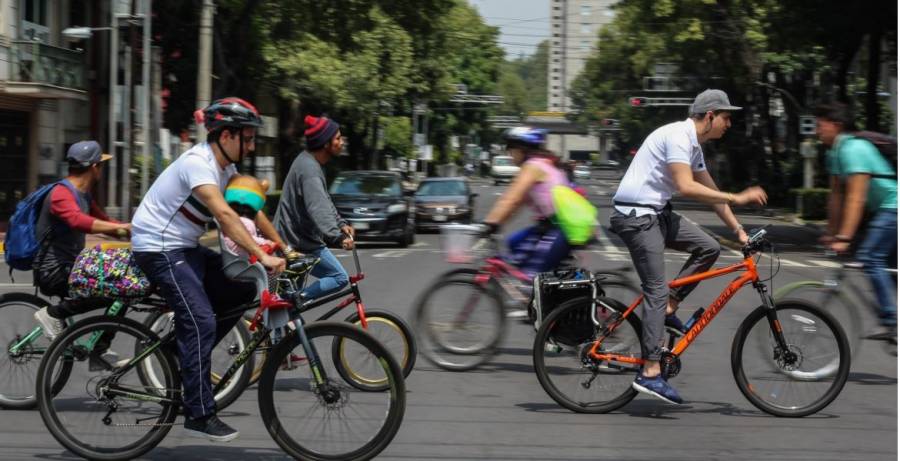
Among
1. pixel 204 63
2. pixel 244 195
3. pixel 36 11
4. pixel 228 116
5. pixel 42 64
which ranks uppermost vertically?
pixel 36 11

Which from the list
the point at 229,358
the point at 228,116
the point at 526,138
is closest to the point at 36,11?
the point at 526,138

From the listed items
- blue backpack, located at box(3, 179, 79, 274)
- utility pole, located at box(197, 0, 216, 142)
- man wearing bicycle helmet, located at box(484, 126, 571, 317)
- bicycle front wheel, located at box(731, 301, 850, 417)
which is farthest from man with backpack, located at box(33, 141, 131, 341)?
utility pole, located at box(197, 0, 216, 142)

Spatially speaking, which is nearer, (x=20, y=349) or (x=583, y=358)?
(x=20, y=349)

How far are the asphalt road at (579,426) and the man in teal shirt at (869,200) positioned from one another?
1.91 ft

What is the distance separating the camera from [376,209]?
24.4m

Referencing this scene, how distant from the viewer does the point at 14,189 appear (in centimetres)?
2884

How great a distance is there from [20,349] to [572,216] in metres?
3.48

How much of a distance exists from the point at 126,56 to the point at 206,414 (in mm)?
27256

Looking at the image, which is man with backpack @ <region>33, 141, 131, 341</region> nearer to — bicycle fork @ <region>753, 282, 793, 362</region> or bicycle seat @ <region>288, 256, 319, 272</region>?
bicycle seat @ <region>288, 256, 319, 272</region>

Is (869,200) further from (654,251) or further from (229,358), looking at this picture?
(229,358)

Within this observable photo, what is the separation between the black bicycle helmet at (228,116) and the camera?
5.49m

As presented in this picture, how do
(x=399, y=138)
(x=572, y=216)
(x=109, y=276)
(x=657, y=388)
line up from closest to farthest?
(x=109, y=276)
(x=657, y=388)
(x=572, y=216)
(x=399, y=138)

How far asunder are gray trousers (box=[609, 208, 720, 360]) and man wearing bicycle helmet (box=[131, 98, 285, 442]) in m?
2.28

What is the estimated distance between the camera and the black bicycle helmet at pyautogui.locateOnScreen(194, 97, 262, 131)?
5488mm
